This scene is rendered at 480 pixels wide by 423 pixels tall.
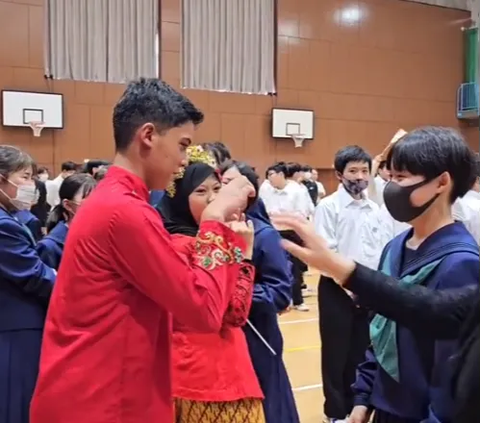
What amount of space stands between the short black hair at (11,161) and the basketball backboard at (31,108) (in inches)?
273

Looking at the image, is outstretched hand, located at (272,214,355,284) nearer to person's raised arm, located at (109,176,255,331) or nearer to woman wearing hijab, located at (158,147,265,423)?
person's raised arm, located at (109,176,255,331)

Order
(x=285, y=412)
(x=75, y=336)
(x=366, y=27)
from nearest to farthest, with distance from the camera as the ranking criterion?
1. (x=75, y=336)
2. (x=285, y=412)
3. (x=366, y=27)

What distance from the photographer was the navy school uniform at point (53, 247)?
9.18 feet

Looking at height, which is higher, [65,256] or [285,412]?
[65,256]

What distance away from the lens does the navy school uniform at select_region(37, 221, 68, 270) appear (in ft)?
9.18

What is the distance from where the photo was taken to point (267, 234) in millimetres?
2213

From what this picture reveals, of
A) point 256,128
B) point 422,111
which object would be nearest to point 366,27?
point 422,111

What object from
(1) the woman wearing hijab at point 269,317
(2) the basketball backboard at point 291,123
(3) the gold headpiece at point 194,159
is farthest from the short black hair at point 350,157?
(2) the basketball backboard at point 291,123

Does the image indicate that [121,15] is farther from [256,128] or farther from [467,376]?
[467,376]

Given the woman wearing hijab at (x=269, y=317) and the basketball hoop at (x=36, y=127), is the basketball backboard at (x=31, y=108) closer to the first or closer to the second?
the basketball hoop at (x=36, y=127)

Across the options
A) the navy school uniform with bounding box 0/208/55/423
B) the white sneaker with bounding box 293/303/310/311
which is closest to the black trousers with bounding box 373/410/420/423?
the navy school uniform with bounding box 0/208/55/423

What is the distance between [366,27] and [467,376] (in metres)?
12.6

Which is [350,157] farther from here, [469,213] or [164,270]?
[164,270]

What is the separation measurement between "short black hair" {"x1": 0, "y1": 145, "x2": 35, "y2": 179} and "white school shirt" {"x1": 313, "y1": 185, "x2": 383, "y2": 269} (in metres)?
1.67
